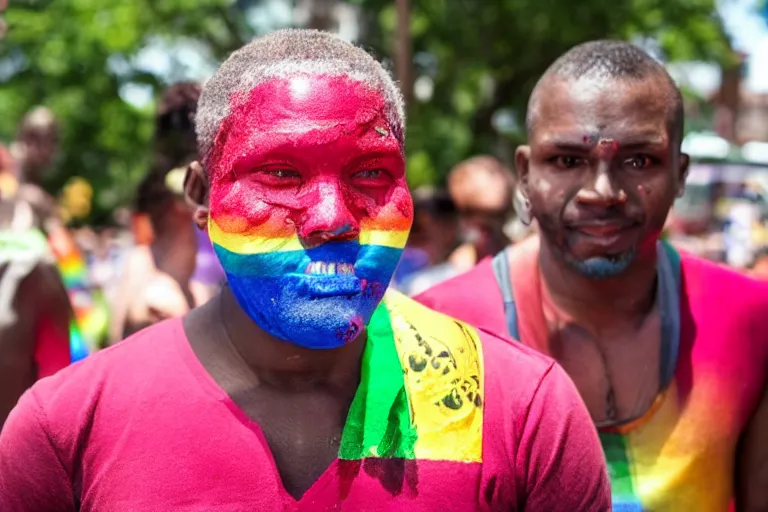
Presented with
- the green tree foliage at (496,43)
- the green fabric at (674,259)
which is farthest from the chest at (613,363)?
the green tree foliage at (496,43)

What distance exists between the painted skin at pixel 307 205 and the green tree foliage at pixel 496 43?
34.7 feet

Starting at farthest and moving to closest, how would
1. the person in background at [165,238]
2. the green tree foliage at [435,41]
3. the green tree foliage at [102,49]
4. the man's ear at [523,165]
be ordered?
the green tree foliage at [102,49], the green tree foliage at [435,41], the person in background at [165,238], the man's ear at [523,165]

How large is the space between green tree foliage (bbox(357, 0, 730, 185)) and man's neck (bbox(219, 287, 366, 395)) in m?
10.6

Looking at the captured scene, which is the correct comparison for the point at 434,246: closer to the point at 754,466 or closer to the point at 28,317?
the point at 28,317

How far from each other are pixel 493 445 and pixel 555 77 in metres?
1.37

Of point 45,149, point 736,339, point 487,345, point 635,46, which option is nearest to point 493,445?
point 487,345

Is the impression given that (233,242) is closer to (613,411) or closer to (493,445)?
(493,445)

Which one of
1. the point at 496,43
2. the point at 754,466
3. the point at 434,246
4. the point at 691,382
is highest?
the point at 496,43

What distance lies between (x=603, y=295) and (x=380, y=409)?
3.89ft

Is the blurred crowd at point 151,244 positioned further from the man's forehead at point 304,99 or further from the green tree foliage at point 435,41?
the green tree foliage at point 435,41

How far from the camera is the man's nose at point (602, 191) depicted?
9.44ft

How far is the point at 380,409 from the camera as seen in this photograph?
2.07m

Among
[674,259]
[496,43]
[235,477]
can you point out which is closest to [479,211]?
[674,259]

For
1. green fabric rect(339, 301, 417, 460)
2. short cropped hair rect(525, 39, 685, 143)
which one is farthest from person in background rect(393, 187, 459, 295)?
green fabric rect(339, 301, 417, 460)
